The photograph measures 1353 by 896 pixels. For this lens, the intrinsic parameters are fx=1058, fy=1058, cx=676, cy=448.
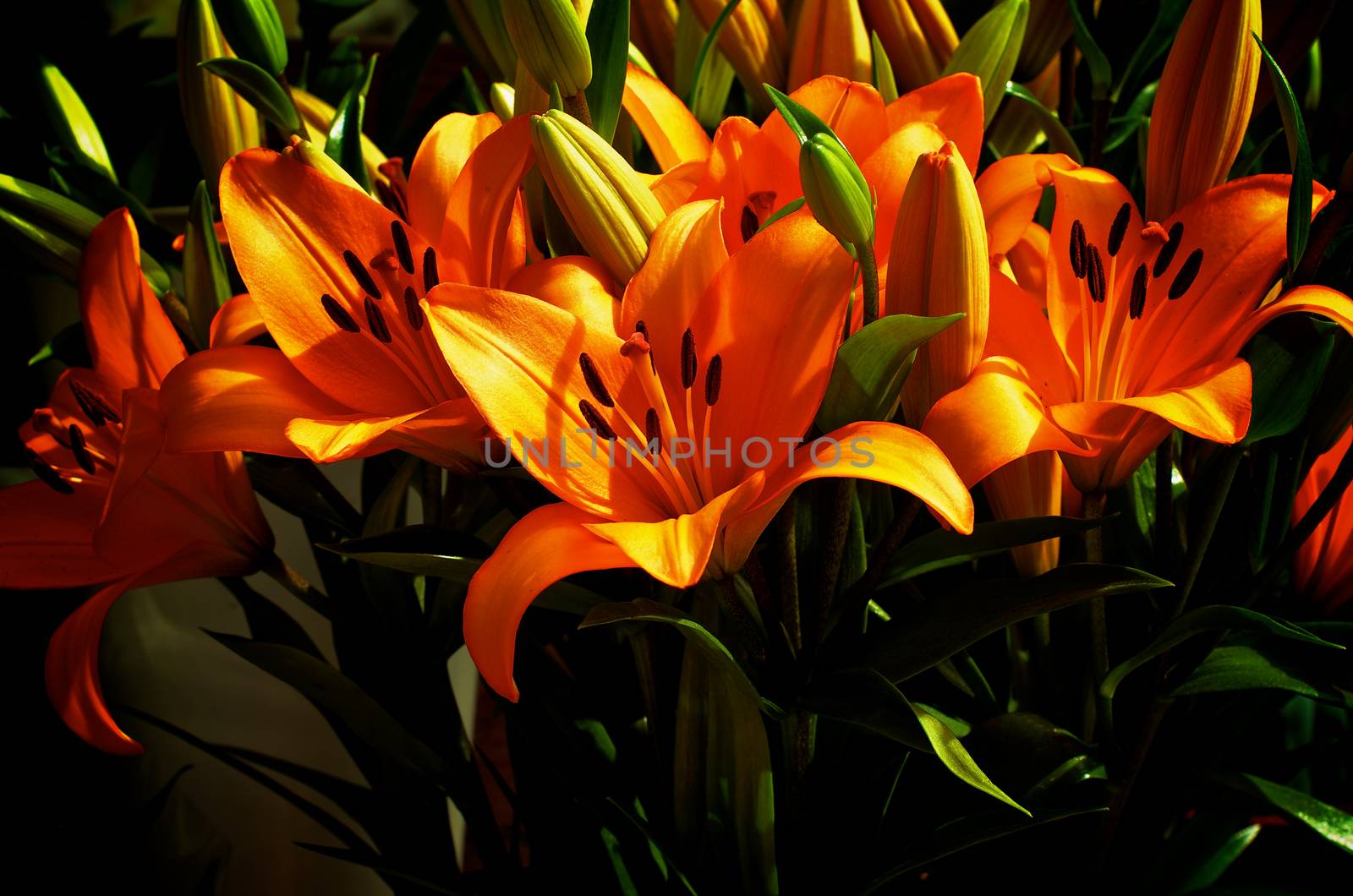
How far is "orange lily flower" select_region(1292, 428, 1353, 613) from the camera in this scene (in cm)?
41

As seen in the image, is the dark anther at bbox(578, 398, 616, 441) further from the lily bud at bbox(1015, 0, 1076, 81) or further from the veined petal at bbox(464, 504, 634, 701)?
the lily bud at bbox(1015, 0, 1076, 81)

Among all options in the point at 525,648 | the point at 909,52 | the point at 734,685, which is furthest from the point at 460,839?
the point at 909,52

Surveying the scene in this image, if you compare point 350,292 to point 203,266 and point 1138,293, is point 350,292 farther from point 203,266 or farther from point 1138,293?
point 1138,293

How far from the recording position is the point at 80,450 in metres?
0.40

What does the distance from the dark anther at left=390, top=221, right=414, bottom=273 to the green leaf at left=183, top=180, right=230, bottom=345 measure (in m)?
0.10

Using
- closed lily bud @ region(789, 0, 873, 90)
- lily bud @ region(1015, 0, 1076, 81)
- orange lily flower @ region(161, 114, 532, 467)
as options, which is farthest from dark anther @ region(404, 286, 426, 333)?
lily bud @ region(1015, 0, 1076, 81)

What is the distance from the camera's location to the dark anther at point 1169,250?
0.34 metres

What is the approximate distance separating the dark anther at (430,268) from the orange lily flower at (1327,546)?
331 millimetres

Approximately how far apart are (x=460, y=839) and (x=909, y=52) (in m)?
0.65

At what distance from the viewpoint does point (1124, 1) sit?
452 mm

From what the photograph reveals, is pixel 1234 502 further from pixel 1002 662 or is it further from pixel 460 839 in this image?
pixel 460 839

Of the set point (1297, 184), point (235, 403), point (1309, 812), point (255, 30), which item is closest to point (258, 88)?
point (255, 30)

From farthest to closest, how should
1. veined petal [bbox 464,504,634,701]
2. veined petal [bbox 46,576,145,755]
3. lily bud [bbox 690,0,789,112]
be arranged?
1. lily bud [bbox 690,0,789,112]
2. veined petal [bbox 46,576,145,755]
3. veined petal [bbox 464,504,634,701]

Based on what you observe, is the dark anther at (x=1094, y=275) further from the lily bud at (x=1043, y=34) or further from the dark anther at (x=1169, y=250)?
the lily bud at (x=1043, y=34)
